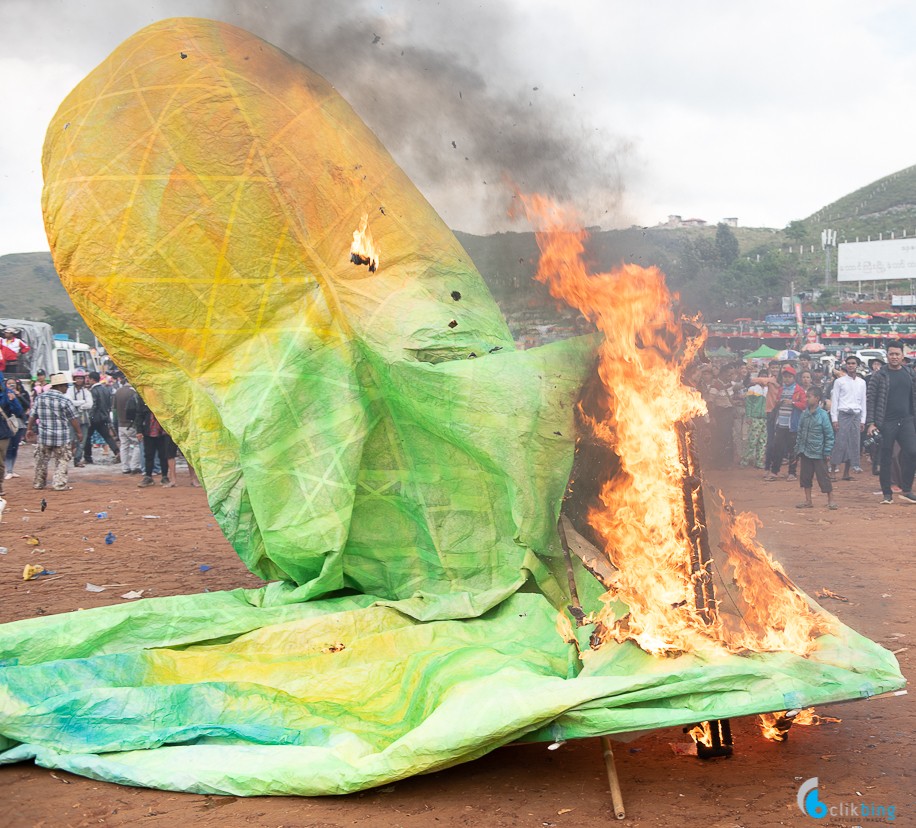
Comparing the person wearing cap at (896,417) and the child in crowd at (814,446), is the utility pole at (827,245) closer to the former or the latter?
the person wearing cap at (896,417)

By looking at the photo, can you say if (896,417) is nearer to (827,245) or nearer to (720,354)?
(720,354)

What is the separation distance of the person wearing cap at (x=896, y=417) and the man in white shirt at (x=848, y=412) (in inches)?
64.8

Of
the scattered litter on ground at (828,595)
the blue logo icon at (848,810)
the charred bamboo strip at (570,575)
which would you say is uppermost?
the charred bamboo strip at (570,575)

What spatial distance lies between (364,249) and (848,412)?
10010 millimetres

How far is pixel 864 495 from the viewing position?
11.8 metres

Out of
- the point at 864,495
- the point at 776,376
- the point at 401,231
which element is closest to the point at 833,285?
the point at 776,376

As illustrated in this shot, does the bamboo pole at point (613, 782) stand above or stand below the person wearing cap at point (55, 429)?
below

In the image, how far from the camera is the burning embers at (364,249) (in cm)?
530

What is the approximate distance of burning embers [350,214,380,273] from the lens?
5297mm

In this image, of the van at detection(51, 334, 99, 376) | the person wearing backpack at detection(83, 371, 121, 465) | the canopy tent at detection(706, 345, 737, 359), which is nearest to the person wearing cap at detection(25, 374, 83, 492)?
the person wearing backpack at detection(83, 371, 121, 465)

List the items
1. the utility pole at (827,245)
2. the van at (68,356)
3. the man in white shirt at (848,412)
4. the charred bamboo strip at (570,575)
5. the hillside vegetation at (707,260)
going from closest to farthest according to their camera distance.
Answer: the charred bamboo strip at (570,575) < the hillside vegetation at (707,260) < the man in white shirt at (848,412) < the van at (68,356) < the utility pole at (827,245)

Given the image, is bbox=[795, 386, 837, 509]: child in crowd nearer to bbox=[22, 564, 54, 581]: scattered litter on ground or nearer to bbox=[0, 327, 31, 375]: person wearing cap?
bbox=[22, 564, 54, 581]: scattered litter on ground

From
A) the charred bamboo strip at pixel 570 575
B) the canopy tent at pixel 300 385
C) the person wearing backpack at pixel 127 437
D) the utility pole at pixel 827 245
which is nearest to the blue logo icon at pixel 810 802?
the canopy tent at pixel 300 385

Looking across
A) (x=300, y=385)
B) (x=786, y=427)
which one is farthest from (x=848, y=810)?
(x=786, y=427)
